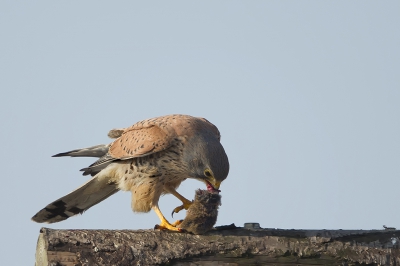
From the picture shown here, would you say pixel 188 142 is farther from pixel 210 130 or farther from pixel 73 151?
pixel 73 151

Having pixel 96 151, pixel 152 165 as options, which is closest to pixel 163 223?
pixel 152 165

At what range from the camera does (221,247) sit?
13.2 ft

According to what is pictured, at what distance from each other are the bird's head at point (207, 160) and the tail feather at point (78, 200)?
90 centimetres

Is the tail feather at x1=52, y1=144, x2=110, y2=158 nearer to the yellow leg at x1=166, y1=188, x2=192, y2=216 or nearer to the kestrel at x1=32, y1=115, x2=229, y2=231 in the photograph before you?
the kestrel at x1=32, y1=115, x2=229, y2=231

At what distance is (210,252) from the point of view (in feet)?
13.1

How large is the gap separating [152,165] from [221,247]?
1.97m

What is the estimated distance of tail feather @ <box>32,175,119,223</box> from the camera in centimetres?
605

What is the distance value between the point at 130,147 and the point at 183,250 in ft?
7.06

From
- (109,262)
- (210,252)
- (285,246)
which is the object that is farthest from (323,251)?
(109,262)

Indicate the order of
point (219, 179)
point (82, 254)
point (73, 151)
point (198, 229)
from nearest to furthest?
point (82, 254)
point (198, 229)
point (219, 179)
point (73, 151)

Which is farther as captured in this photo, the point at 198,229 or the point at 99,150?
the point at 99,150

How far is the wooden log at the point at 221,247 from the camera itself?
3695 millimetres

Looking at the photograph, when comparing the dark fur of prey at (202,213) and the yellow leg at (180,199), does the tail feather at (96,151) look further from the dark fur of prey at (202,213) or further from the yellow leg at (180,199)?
the dark fur of prey at (202,213)

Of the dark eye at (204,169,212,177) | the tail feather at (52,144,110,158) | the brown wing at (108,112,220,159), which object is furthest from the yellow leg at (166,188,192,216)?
the tail feather at (52,144,110,158)
